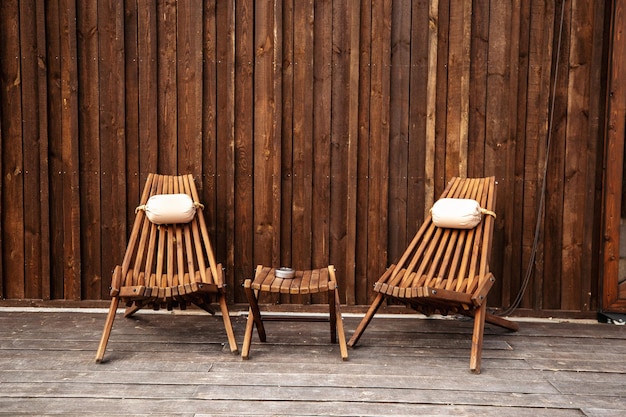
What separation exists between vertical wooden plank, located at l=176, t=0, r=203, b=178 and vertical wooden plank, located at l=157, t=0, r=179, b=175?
32mm

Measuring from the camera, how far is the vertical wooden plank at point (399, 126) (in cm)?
402

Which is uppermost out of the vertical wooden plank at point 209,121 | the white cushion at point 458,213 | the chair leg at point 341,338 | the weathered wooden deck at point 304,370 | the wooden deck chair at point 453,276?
the vertical wooden plank at point 209,121

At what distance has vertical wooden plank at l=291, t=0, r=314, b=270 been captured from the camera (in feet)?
13.1

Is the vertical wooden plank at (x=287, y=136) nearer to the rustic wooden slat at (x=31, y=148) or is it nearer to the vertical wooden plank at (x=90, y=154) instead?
the vertical wooden plank at (x=90, y=154)

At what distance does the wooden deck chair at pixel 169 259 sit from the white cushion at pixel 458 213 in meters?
1.51

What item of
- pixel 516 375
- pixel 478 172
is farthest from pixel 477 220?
pixel 516 375

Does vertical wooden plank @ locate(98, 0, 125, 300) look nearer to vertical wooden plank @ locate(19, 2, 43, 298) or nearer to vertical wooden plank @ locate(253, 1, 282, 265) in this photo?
vertical wooden plank @ locate(19, 2, 43, 298)

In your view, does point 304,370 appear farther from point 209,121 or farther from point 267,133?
point 209,121

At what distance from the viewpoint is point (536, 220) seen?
4.04 metres

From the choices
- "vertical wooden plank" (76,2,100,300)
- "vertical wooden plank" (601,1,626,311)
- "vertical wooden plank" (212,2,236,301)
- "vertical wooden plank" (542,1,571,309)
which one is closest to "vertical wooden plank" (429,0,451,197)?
"vertical wooden plank" (542,1,571,309)

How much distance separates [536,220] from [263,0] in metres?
2.68

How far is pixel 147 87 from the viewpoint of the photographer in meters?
4.05

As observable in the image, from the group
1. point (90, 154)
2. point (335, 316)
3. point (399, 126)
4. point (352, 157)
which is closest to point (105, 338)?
point (335, 316)

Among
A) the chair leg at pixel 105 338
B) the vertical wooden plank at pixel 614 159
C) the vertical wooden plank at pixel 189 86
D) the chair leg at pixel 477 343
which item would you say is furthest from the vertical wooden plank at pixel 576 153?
the chair leg at pixel 105 338
